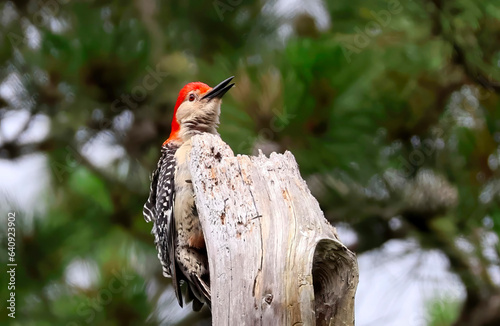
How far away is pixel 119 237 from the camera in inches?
152

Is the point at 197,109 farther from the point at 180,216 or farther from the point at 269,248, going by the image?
the point at 269,248

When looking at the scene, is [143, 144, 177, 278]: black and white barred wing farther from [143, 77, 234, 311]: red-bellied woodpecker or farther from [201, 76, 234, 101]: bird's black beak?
[201, 76, 234, 101]: bird's black beak

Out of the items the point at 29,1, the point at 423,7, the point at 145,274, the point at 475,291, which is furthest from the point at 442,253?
the point at 29,1

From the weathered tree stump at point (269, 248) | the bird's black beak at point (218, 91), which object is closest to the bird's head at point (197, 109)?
the bird's black beak at point (218, 91)

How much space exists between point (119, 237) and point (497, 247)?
222 centimetres

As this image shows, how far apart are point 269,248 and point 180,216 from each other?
1262 mm

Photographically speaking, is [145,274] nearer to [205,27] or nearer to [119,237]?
[119,237]

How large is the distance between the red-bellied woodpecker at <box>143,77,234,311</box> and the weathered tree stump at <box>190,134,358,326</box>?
2.53ft

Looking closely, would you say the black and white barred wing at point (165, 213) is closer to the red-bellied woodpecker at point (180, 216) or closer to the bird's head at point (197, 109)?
the red-bellied woodpecker at point (180, 216)

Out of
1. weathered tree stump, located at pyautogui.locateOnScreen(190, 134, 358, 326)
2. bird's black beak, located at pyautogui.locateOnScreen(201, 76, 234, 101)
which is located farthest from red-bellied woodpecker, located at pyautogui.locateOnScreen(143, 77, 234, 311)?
weathered tree stump, located at pyautogui.locateOnScreen(190, 134, 358, 326)

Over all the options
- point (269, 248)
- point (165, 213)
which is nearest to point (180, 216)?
point (165, 213)

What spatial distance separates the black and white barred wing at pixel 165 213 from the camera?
11.3ft

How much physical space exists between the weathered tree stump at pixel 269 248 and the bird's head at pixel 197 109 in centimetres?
131

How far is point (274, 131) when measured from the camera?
137 inches
